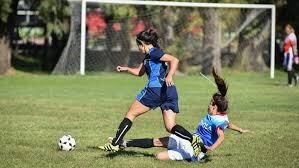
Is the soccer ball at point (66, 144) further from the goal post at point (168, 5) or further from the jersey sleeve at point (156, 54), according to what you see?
the goal post at point (168, 5)

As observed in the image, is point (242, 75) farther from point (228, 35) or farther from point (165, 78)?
point (165, 78)

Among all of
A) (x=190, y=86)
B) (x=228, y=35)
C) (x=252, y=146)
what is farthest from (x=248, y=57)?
(x=252, y=146)

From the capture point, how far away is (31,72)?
106 feet

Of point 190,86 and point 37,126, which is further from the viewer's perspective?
point 190,86

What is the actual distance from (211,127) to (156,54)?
4.21ft

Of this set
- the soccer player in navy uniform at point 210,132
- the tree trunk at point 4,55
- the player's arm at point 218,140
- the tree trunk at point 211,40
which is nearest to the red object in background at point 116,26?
the tree trunk at point 211,40

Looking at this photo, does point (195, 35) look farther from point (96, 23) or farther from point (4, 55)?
point (4, 55)

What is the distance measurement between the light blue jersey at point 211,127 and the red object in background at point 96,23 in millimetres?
21530

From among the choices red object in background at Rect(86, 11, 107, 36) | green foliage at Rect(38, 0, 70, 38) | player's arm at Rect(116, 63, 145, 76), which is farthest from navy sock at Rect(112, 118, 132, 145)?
red object in background at Rect(86, 11, 107, 36)

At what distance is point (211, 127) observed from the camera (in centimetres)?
1012

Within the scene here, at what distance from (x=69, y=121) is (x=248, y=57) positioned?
1885 centimetres

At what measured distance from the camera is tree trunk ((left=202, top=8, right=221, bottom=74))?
3153cm

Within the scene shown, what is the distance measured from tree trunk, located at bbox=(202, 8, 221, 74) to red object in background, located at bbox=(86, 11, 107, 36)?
14.7ft

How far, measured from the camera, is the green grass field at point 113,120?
1023 cm
